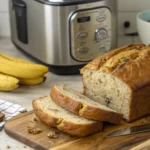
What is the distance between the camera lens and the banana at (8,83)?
1.76 m

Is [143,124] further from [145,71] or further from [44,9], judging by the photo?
[44,9]

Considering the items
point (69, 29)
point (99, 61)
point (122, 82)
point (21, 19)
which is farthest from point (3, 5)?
point (122, 82)

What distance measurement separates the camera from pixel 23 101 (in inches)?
68.3

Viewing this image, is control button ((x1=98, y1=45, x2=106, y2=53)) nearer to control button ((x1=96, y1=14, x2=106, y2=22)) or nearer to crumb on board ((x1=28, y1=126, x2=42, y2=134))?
control button ((x1=96, y1=14, x2=106, y2=22))

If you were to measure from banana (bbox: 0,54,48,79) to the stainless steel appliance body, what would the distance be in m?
0.09

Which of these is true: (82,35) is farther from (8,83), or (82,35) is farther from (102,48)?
(8,83)

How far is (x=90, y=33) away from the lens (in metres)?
1.86

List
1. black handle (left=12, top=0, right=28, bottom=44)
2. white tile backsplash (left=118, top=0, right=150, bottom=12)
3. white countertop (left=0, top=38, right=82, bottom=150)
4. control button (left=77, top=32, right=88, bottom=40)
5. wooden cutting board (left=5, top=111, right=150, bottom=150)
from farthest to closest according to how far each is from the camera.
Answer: white tile backsplash (left=118, top=0, right=150, bottom=12), black handle (left=12, top=0, right=28, bottom=44), control button (left=77, top=32, right=88, bottom=40), white countertop (left=0, top=38, right=82, bottom=150), wooden cutting board (left=5, top=111, right=150, bottom=150)

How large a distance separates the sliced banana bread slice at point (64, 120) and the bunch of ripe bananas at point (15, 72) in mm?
204

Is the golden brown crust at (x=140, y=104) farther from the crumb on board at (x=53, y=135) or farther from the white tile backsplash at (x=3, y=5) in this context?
the white tile backsplash at (x=3, y=5)

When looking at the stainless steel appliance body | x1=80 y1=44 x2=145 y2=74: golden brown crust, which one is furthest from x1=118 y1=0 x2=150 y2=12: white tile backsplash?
x1=80 y1=44 x2=145 y2=74: golden brown crust

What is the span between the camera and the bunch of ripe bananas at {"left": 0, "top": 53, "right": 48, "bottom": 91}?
5.79 ft

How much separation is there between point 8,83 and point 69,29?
255mm

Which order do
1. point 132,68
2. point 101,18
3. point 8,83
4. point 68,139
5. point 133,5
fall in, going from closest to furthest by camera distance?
point 68,139, point 132,68, point 8,83, point 101,18, point 133,5
